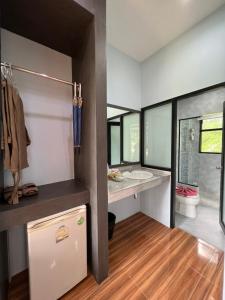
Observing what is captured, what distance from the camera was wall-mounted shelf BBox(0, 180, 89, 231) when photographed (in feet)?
3.35

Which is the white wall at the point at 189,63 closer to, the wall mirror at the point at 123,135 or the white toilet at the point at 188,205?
the wall mirror at the point at 123,135

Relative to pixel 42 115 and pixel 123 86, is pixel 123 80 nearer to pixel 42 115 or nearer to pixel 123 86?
pixel 123 86

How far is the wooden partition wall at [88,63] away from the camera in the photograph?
115cm

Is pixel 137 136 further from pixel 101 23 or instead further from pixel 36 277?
pixel 36 277

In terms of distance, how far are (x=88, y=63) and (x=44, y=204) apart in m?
1.31

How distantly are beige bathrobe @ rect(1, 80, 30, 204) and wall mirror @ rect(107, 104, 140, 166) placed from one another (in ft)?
4.46

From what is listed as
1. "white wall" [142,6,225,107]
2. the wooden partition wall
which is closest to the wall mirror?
"white wall" [142,6,225,107]

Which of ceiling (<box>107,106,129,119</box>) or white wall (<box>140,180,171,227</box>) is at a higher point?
ceiling (<box>107,106,129,119</box>)

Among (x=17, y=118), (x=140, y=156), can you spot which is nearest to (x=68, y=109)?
(x=17, y=118)

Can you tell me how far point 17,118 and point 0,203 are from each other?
2.21 feet

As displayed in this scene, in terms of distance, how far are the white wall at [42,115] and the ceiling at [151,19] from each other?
0.80 m

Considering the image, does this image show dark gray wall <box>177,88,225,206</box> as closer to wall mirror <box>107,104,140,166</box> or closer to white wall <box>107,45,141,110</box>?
white wall <box>107,45,141,110</box>

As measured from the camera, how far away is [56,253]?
1197 mm

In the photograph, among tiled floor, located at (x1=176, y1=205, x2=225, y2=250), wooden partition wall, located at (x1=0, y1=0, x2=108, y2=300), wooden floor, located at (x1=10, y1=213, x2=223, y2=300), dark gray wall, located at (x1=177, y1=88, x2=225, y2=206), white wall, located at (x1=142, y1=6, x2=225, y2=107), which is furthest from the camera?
dark gray wall, located at (x1=177, y1=88, x2=225, y2=206)
